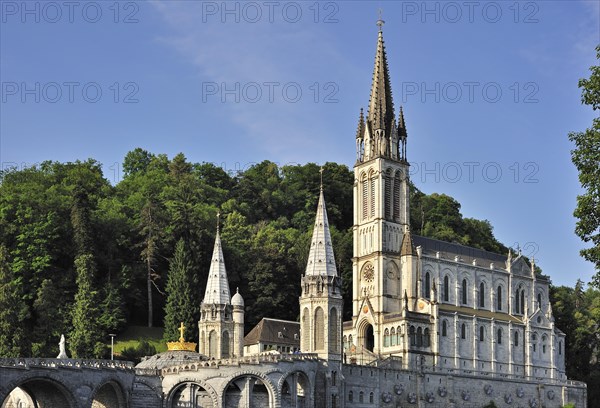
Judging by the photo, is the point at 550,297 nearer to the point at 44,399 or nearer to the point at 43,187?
the point at 43,187

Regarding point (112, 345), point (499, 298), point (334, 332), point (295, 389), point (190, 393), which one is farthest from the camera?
point (499, 298)

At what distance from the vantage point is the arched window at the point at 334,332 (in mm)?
82750

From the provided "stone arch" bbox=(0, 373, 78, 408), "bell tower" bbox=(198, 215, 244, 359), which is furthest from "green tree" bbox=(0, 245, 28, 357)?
"stone arch" bbox=(0, 373, 78, 408)

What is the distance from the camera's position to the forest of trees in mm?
96312

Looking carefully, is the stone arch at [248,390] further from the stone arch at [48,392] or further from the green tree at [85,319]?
the green tree at [85,319]

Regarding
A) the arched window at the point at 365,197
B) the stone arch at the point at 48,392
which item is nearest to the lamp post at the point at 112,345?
the stone arch at the point at 48,392

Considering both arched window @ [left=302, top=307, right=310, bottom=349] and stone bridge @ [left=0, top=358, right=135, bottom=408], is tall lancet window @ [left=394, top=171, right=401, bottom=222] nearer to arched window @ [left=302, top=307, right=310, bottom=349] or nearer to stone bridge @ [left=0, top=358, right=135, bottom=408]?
arched window @ [left=302, top=307, right=310, bottom=349]

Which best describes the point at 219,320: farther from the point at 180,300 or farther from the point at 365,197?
the point at 365,197

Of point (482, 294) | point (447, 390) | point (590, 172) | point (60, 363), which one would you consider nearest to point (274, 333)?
point (447, 390)

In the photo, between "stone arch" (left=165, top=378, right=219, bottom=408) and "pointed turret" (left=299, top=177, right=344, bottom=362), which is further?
"pointed turret" (left=299, top=177, right=344, bottom=362)

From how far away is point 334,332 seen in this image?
83.3m

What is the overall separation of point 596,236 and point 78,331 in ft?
195

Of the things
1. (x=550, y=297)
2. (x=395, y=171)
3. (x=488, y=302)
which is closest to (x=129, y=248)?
(x=395, y=171)

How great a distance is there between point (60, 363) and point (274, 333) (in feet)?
106
